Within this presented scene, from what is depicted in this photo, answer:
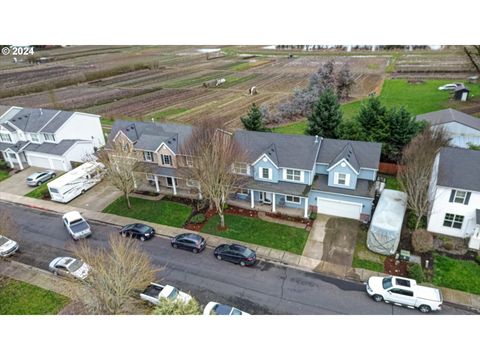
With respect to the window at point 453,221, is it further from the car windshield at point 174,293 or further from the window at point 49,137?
the window at point 49,137

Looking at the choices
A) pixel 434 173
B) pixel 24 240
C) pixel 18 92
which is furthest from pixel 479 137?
pixel 18 92

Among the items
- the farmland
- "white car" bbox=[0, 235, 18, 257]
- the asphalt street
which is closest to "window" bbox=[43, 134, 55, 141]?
the farmland

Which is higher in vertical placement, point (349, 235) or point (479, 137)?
point (479, 137)

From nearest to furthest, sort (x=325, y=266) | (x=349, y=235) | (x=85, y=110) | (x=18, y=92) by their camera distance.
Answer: (x=325, y=266) → (x=349, y=235) → (x=18, y=92) → (x=85, y=110)

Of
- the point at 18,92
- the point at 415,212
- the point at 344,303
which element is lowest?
the point at 344,303

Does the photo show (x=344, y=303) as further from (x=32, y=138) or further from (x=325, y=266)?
(x=32, y=138)

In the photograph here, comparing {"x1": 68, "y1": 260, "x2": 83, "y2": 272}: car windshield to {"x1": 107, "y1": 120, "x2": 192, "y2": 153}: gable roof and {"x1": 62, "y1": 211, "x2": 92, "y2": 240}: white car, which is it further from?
{"x1": 107, "y1": 120, "x2": 192, "y2": 153}: gable roof

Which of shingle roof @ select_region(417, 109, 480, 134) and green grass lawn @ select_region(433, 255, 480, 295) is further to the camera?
shingle roof @ select_region(417, 109, 480, 134)
